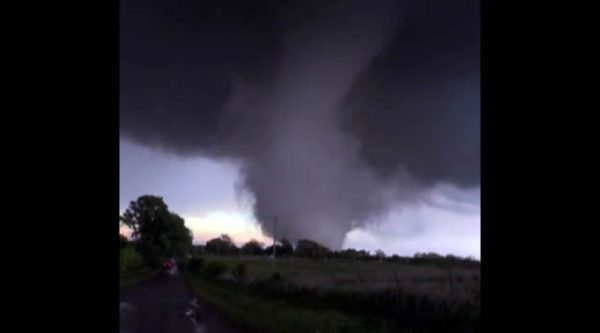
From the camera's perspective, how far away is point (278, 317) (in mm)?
13117

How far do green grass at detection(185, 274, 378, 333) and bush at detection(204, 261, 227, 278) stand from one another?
33.7ft

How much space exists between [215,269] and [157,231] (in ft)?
68.2

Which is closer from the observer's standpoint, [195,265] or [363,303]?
[363,303]

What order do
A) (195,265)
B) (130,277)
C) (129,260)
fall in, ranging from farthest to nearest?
(195,265) → (129,260) → (130,277)

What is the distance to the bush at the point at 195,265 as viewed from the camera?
117 ft

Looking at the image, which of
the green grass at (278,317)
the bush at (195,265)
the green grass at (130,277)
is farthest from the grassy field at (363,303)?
the bush at (195,265)

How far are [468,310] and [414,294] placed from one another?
5.26ft

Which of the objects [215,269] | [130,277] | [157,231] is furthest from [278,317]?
[157,231]

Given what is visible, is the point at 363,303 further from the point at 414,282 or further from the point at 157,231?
the point at 157,231

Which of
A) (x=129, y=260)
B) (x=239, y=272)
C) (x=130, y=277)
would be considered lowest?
(x=130, y=277)

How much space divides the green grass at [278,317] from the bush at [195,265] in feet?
58.0

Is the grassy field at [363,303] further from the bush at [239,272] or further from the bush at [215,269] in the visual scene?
the bush at [215,269]
